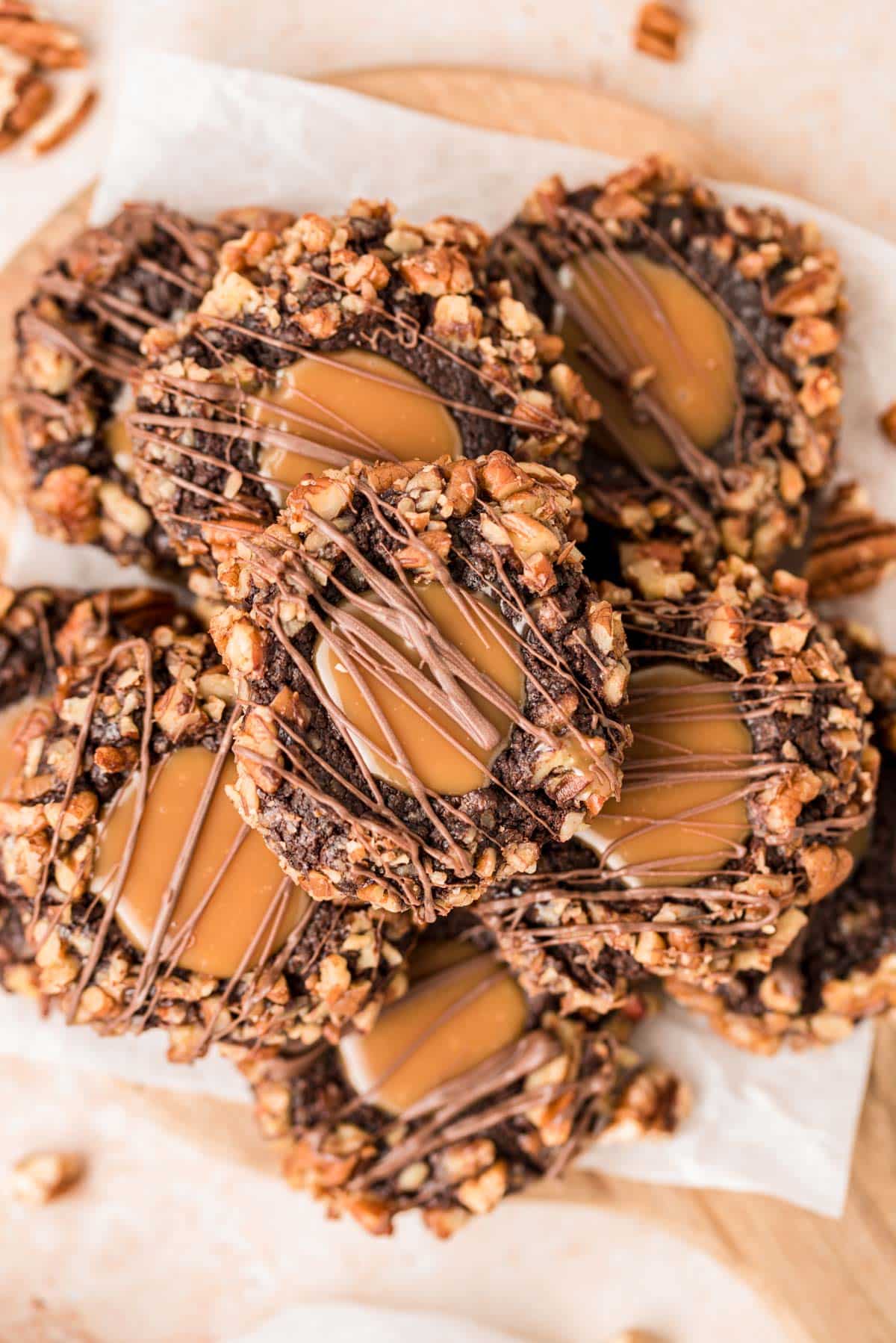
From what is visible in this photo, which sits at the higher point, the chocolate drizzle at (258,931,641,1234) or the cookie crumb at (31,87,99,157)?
the cookie crumb at (31,87,99,157)

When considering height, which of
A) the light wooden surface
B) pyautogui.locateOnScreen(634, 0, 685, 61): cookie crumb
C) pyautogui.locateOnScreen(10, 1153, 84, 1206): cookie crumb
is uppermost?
pyautogui.locateOnScreen(634, 0, 685, 61): cookie crumb

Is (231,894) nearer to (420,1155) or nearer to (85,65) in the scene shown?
(420,1155)

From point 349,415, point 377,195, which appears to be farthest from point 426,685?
point 377,195

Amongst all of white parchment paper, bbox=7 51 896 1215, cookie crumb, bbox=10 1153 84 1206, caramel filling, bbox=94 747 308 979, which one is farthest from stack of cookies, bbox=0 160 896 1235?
cookie crumb, bbox=10 1153 84 1206

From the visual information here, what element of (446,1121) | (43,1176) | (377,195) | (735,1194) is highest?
(377,195)

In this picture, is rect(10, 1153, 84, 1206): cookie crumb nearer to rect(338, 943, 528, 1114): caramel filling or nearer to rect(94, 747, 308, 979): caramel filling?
rect(338, 943, 528, 1114): caramel filling

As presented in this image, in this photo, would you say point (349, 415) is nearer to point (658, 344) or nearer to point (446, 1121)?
point (658, 344)
